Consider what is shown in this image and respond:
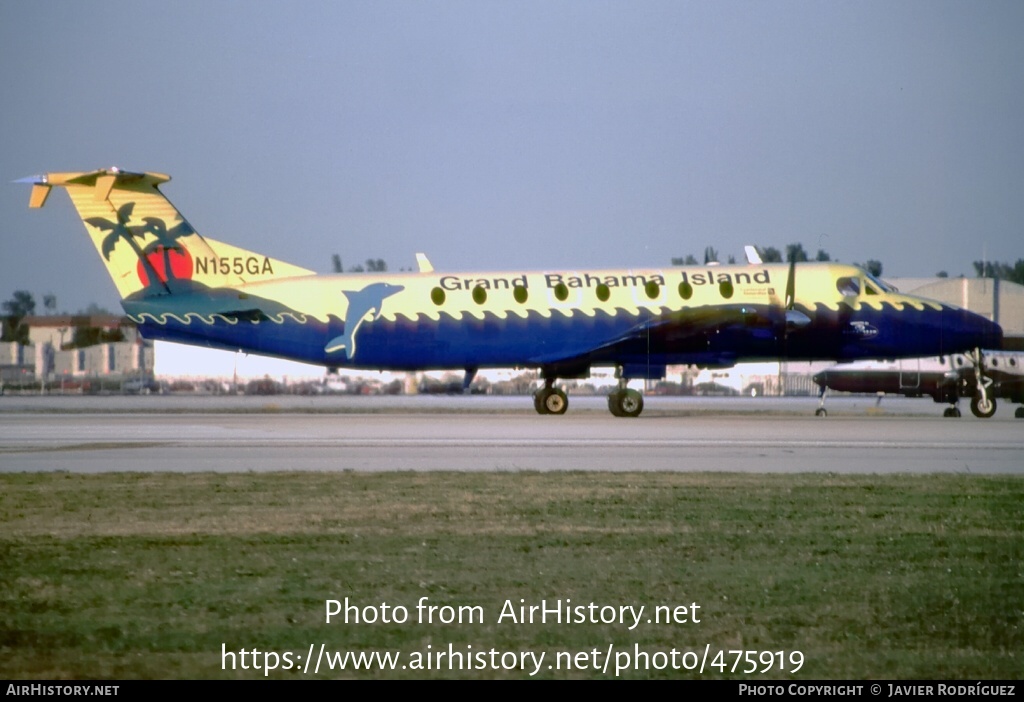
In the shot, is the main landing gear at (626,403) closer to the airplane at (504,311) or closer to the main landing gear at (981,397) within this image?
the airplane at (504,311)

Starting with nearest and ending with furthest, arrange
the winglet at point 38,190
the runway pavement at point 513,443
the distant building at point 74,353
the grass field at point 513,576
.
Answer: the grass field at point 513,576 < the runway pavement at point 513,443 < the winglet at point 38,190 < the distant building at point 74,353

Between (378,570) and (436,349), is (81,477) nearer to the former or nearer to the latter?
(378,570)

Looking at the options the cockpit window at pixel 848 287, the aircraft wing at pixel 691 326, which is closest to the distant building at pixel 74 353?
the aircraft wing at pixel 691 326

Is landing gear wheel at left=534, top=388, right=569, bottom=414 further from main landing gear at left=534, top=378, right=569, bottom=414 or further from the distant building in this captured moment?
the distant building

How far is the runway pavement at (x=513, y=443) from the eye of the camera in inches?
693

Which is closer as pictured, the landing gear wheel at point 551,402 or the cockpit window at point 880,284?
the cockpit window at point 880,284

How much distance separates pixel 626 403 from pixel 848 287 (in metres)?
6.96

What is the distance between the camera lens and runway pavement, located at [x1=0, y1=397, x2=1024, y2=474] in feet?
57.7

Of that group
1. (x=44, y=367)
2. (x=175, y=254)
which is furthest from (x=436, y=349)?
(x=44, y=367)

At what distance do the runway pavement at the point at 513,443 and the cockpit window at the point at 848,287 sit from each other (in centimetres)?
350

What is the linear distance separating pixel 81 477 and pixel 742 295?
19.2 meters

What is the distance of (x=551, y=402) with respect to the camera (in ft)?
103
